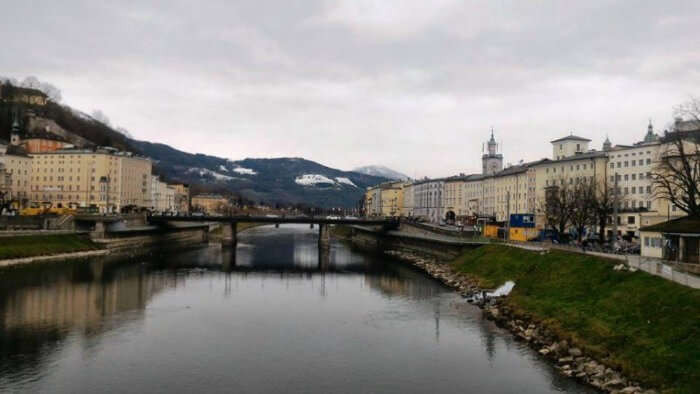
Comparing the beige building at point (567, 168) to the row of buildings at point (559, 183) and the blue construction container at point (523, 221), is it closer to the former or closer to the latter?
the row of buildings at point (559, 183)

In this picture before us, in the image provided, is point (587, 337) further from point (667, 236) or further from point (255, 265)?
point (255, 265)

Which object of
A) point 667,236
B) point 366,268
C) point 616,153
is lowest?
point 366,268

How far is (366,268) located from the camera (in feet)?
293

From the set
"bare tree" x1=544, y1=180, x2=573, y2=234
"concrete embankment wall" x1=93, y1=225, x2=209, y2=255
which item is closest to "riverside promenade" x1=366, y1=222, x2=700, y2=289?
"bare tree" x1=544, y1=180, x2=573, y2=234

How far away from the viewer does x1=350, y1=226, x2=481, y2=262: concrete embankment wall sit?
296 feet

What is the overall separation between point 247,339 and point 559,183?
8936 cm

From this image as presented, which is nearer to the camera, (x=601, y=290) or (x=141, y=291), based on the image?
(x=601, y=290)

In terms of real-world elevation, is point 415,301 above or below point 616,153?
below

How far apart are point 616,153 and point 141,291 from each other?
8028cm

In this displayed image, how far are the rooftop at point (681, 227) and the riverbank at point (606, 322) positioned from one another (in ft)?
16.0

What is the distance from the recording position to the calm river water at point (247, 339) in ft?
99.1

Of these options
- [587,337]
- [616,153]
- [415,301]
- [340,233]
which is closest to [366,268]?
[415,301]

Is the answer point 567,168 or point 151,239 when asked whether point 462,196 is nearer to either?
point 567,168

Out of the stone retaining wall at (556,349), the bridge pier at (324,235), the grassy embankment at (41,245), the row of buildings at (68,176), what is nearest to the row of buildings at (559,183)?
the stone retaining wall at (556,349)
